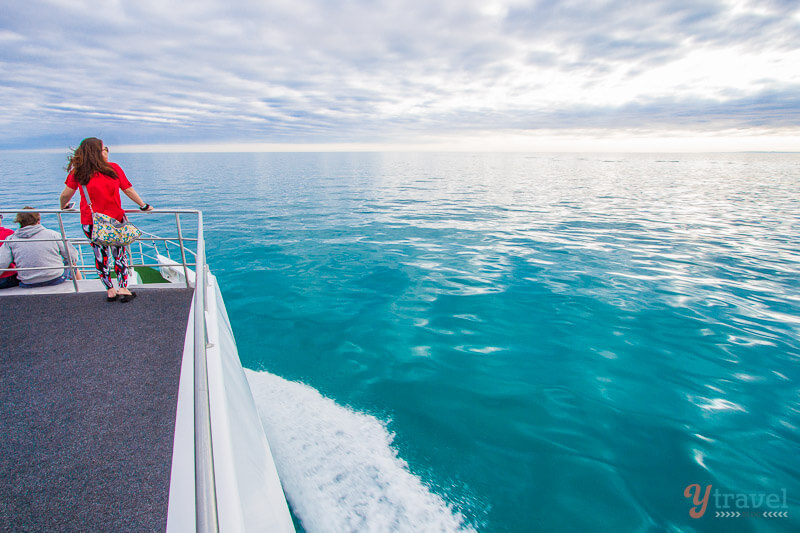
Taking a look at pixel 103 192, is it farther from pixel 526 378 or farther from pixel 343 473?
pixel 526 378

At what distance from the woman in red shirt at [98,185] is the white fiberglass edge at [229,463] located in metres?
2.37

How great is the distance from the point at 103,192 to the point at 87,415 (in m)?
2.81

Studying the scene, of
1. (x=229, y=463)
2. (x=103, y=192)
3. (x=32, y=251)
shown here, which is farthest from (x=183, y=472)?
(x=32, y=251)

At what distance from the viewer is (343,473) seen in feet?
12.1

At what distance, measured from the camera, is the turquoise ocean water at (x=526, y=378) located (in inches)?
136

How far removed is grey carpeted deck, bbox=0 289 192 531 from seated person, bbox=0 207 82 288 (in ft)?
2.52

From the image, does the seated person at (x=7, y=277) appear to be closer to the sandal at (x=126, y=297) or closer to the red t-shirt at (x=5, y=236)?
the red t-shirt at (x=5, y=236)

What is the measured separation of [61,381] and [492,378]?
15.9ft

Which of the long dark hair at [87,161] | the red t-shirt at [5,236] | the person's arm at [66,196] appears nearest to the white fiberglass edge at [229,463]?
the long dark hair at [87,161]

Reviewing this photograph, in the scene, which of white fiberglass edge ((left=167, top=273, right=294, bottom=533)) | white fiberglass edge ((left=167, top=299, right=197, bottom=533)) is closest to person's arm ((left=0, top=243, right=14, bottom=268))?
white fiberglass edge ((left=167, top=273, right=294, bottom=533))

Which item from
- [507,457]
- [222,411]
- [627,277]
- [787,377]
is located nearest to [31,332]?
[222,411]

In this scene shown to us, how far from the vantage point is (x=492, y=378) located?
17.3 feet

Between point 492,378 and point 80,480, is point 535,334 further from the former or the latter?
point 80,480

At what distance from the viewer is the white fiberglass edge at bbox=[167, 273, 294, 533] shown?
1621 millimetres
